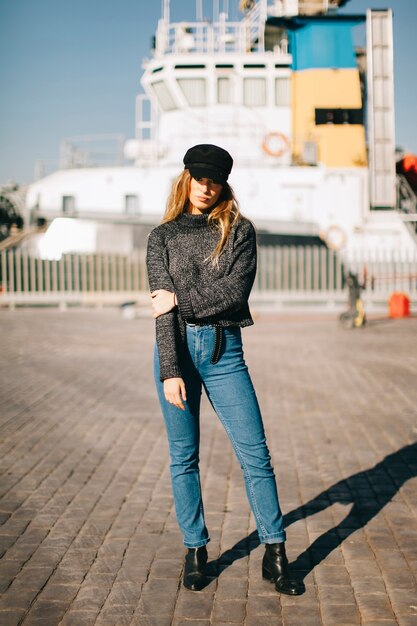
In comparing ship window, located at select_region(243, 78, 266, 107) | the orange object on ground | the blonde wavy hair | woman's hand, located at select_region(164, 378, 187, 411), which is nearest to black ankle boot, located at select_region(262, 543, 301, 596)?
woman's hand, located at select_region(164, 378, 187, 411)

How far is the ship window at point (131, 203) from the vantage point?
852 inches

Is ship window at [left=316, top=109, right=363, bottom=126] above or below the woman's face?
above

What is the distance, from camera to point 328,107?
22.5 m

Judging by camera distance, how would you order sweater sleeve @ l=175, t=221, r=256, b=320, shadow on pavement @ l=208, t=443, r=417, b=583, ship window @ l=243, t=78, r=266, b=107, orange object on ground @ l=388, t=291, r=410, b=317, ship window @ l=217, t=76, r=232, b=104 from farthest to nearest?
ship window @ l=243, t=78, r=266, b=107
ship window @ l=217, t=76, r=232, b=104
orange object on ground @ l=388, t=291, r=410, b=317
shadow on pavement @ l=208, t=443, r=417, b=583
sweater sleeve @ l=175, t=221, r=256, b=320

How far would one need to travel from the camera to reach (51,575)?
3240mm

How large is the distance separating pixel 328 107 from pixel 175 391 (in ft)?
69.2

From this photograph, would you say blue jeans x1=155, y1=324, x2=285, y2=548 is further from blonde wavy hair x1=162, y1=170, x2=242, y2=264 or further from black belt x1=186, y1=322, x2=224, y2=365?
blonde wavy hair x1=162, y1=170, x2=242, y2=264

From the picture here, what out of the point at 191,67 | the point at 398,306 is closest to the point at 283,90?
the point at 191,67

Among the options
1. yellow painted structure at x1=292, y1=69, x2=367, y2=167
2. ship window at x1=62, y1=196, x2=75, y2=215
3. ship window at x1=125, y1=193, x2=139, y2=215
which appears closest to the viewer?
ship window at x1=125, y1=193, x2=139, y2=215

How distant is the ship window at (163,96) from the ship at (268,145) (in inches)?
1.5

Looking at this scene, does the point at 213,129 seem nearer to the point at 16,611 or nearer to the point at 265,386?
the point at 265,386

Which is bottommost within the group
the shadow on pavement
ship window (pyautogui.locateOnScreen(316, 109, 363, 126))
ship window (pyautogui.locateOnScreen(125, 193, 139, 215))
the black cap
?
the shadow on pavement

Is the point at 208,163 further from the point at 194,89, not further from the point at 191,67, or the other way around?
the point at 191,67

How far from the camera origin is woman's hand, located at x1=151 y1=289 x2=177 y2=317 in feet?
9.71
